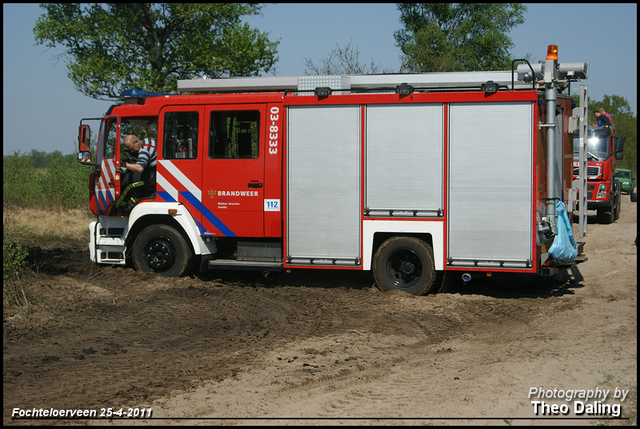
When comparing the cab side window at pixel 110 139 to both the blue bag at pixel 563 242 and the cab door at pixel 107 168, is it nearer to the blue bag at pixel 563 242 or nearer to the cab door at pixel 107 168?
the cab door at pixel 107 168

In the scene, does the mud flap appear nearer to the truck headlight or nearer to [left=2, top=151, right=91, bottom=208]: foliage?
the truck headlight

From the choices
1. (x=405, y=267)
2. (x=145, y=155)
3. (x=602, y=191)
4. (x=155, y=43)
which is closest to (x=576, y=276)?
(x=405, y=267)

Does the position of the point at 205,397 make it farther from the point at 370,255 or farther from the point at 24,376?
the point at 370,255

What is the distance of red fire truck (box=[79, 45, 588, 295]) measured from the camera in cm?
830

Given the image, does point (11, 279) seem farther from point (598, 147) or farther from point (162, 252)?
point (598, 147)

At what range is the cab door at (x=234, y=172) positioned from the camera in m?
9.27

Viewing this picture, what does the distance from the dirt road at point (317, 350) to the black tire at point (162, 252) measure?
228 mm

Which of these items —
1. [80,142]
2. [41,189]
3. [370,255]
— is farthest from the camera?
[41,189]

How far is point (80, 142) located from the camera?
962 cm

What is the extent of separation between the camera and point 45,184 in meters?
22.0

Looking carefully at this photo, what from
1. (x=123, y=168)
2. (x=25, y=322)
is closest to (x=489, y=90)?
(x=123, y=168)

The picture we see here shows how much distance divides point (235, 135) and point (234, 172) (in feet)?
1.93

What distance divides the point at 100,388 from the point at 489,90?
20.1ft

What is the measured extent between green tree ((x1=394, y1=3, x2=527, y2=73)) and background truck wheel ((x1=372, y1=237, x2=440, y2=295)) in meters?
16.6
